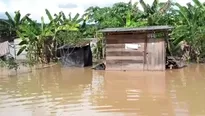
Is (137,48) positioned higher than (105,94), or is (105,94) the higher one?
(137,48)

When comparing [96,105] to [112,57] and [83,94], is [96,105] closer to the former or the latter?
[83,94]

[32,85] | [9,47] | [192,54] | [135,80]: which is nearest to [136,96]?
[135,80]

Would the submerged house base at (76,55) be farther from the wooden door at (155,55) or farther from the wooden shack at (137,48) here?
the wooden door at (155,55)

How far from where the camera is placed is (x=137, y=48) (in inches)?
727

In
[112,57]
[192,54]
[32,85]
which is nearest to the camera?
[32,85]

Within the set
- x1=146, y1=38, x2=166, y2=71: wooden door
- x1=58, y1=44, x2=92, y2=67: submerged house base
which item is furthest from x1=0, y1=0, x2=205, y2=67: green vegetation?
x1=146, y1=38, x2=166, y2=71: wooden door

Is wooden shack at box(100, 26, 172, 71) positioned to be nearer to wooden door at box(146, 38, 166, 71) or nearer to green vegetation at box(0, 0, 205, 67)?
wooden door at box(146, 38, 166, 71)

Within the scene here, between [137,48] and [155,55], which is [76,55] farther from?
[155,55]

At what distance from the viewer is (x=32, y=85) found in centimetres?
1413

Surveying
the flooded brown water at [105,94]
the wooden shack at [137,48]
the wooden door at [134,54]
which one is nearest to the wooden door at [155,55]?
the wooden shack at [137,48]

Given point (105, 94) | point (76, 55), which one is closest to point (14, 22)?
point (76, 55)

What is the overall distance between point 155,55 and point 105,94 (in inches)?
278

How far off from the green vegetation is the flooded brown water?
3697mm

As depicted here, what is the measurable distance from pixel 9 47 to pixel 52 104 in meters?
14.1
